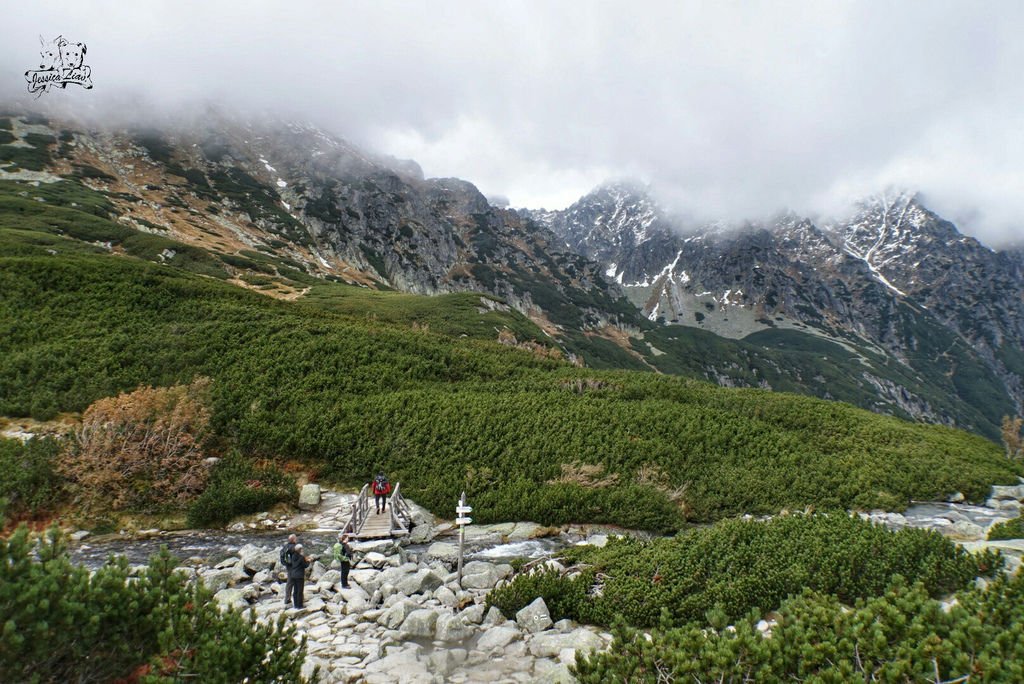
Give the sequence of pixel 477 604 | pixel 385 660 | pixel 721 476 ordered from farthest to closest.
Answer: pixel 721 476, pixel 477 604, pixel 385 660

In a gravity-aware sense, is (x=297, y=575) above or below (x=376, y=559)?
above

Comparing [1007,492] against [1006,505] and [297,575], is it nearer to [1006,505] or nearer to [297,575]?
[1006,505]

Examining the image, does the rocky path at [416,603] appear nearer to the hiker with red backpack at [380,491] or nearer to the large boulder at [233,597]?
the large boulder at [233,597]

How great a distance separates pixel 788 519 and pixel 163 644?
41.6ft

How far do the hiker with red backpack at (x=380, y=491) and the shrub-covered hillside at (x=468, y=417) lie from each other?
1554mm

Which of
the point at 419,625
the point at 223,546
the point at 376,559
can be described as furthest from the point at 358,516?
the point at 419,625

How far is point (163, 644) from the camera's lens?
4840 millimetres

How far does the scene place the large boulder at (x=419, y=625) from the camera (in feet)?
29.7

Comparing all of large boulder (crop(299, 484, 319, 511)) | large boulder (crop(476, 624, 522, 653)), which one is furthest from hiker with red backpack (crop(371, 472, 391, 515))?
large boulder (crop(476, 624, 522, 653))

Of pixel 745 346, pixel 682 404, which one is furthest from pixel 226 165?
pixel 745 346

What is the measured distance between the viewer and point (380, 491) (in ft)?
53.2

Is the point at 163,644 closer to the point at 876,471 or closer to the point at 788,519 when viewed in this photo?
the point at 788,519

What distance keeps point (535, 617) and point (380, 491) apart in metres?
8.43

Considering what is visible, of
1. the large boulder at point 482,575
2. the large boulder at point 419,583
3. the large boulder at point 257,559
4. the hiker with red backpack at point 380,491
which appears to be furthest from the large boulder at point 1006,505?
the large boulder at point 257,559
